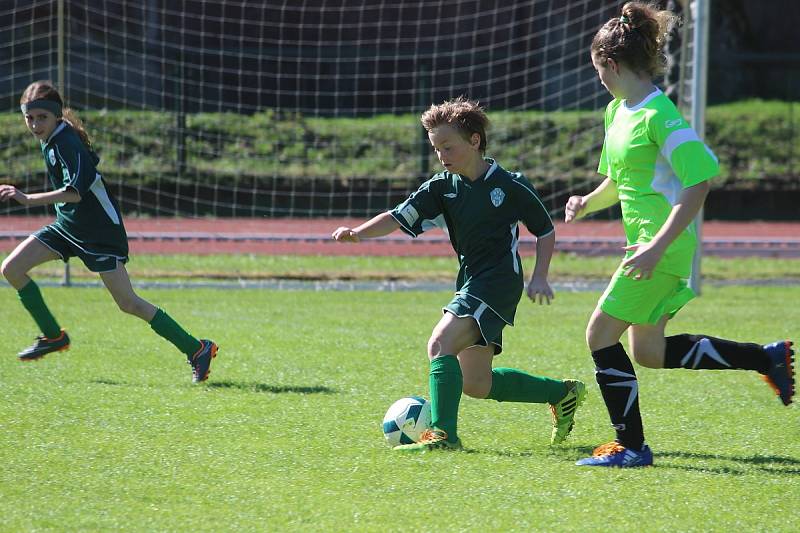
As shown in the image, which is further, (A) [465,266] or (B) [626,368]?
(A) [465,266]

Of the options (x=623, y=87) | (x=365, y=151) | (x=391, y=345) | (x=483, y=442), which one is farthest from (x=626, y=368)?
(x=365, y=151)

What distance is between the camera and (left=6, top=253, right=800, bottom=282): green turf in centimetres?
1209

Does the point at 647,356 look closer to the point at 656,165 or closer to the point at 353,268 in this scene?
the point at 656,165

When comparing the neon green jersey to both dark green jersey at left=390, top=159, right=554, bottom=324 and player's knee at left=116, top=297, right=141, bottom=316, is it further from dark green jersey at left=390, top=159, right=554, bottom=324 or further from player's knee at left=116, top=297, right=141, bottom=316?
player's knee at left=116, top=297, right=141, bottom=316

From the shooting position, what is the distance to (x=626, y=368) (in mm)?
4480

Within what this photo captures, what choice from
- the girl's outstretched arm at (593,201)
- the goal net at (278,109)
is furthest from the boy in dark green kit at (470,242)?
the goal net at (278,109)

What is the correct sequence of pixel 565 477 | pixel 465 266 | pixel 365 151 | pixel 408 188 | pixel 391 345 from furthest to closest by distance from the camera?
pixel 365 151
pixel 408 188
pixel 391 345
pixel 465 266
pixel 565 477

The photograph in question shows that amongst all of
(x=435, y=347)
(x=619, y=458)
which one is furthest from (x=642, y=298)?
(x=435, y=347)

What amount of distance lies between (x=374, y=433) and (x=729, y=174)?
1841 cm

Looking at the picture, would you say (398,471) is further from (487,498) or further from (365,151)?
(365,151)

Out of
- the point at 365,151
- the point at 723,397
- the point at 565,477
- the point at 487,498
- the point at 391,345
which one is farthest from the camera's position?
the point at 365,151

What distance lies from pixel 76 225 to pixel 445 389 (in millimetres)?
2804

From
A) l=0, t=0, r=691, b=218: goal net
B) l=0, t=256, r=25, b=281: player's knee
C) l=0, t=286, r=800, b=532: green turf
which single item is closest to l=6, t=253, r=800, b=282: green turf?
l=0, t=0, r=691, b=218: goal net

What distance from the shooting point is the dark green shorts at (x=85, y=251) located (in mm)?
6395
